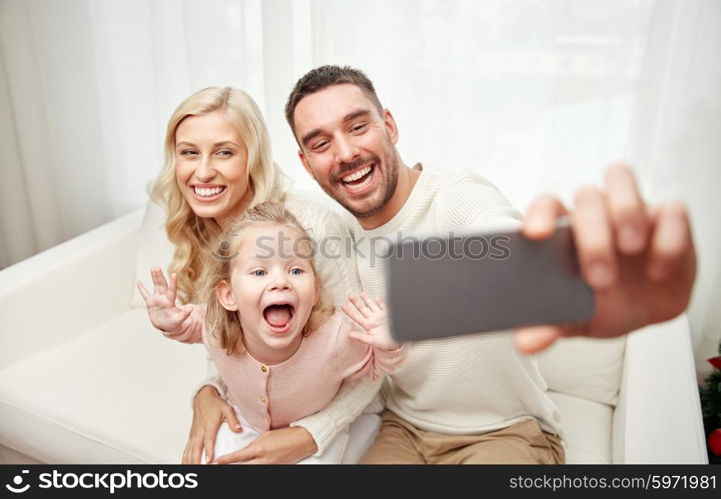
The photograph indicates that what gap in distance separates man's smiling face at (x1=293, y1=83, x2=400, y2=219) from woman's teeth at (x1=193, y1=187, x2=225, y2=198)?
12 centimetres

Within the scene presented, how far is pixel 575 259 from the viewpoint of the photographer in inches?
16.1

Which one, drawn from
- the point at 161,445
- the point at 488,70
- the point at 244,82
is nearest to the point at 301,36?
the point at 244,82

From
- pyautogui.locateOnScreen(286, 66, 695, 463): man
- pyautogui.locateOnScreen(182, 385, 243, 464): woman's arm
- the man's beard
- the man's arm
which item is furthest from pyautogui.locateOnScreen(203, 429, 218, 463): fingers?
the man's beard

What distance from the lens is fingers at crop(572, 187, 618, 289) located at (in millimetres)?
385

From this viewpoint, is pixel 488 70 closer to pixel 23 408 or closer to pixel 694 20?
→ pixel 694 20

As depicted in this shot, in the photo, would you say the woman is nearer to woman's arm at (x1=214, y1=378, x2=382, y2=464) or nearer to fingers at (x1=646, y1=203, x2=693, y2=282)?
woman's arm at (x1=214, y1=378, x2=382, y2=464)

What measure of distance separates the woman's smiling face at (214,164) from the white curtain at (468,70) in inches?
3.9

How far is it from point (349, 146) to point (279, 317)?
0.68 ft

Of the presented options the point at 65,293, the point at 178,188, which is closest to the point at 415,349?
the point at 178,188

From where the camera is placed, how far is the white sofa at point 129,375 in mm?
922

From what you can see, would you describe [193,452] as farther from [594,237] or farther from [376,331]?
[594,237]

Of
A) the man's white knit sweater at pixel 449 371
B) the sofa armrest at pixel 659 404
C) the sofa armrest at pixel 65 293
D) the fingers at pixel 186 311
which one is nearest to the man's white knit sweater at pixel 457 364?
the man's white knit sweater at pixel 449 371

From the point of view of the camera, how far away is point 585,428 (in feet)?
3.33

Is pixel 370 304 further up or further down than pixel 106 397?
further up
